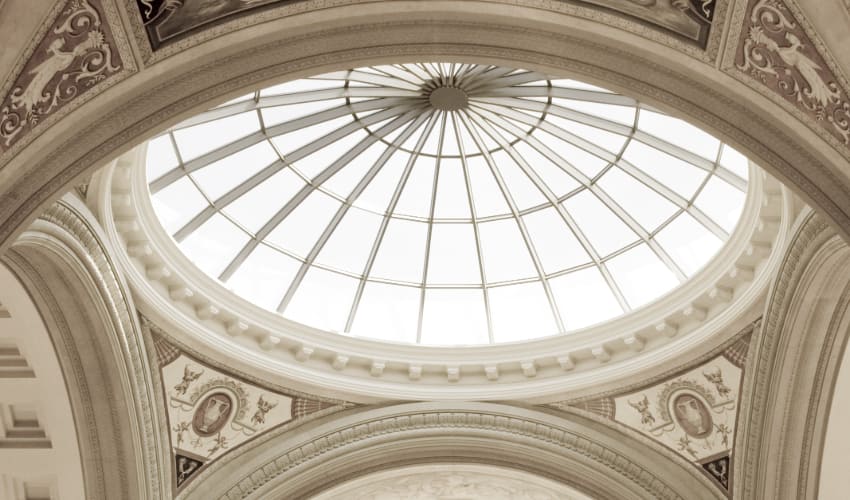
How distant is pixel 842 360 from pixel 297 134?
283 inches

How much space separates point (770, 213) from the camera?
1168 cm

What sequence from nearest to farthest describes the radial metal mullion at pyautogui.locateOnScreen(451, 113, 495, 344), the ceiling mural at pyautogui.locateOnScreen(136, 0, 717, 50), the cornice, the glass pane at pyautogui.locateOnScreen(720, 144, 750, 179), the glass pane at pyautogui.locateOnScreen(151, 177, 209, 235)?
the ceiling mural at pyautogui.locateOnScreen(136, 0, 717, 50) < the cornice < the glass pane at pyautogui.locateOnScreen(720, 144, 750, 179) < the glass pane at pyautogui.locateOnScreen(151, 177, 209, 235) < the radial metal mullion at pyautogui.locateOnScreen(451, 113, 495, 344)

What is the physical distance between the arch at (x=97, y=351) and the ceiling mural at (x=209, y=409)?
255 millimetres

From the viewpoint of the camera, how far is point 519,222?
1437cm

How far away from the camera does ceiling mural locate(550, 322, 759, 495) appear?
12992 mm

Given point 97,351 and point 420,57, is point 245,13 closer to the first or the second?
point 420,57

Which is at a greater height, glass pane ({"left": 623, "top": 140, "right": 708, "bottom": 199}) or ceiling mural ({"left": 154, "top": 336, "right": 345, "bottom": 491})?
glass pane ({"left": 623, "top": 140, "right": 708, "bottom": 199})

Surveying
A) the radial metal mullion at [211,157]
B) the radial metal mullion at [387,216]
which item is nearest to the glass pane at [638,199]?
the radial metal mullion at [387,216]

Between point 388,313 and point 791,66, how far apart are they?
28.6ft

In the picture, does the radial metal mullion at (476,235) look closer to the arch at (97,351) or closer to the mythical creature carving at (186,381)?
the mythical creature carving at (186,381)

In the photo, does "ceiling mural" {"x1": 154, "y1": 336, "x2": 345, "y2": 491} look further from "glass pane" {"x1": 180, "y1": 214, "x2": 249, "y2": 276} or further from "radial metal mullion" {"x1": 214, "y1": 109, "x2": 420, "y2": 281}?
"radial metal mullion" {"x1": 214, "y1": 109, "x2": 420, "y2": 281}

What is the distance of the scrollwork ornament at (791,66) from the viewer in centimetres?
688

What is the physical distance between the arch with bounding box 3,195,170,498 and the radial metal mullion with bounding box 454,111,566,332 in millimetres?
4980

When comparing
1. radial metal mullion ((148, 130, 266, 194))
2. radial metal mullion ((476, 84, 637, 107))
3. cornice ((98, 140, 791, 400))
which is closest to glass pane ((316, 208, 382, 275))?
cornice ((98, 140, 791, 400))
